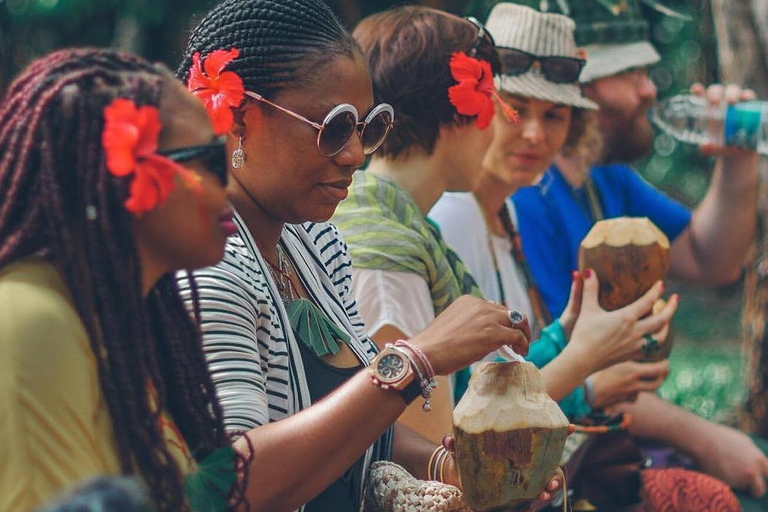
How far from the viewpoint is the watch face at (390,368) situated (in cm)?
236

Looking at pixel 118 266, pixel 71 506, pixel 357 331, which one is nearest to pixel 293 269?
pixel 357 331

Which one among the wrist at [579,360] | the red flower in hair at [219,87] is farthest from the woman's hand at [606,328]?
the red flower in hair at [219,87]

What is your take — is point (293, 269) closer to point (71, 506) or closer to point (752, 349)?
point (71, 506)

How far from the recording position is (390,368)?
238 cm

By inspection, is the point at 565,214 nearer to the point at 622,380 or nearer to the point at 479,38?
the point at 622,380

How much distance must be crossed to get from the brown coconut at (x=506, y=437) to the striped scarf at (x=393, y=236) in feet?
3.05

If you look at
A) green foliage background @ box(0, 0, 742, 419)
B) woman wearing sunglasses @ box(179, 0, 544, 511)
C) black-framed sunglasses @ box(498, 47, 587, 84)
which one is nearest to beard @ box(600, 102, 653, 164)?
black-framed sunglasses @ box(498, 47, 587, 84)

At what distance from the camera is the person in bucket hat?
16.4 feet

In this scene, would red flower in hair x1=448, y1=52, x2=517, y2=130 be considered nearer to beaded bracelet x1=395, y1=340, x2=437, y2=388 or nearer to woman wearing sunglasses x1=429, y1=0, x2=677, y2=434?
woman wearing sunglasses x1=429, y1=0, x2=677, y2=434

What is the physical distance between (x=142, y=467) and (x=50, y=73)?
67cm

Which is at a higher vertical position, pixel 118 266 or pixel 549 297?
pixel 118 266

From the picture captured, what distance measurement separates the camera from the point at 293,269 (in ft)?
9.55

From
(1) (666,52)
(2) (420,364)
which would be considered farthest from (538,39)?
(1) (666,52)

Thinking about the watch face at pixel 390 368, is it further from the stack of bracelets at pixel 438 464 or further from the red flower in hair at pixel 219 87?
the red flower in hair at pixel 219 87
